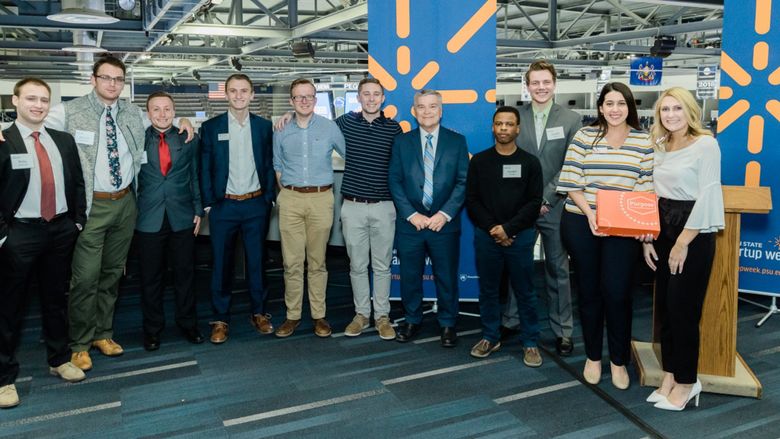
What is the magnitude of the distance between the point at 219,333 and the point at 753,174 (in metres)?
3.44

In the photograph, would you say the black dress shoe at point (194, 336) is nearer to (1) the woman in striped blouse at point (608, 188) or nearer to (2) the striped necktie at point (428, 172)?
(2) the striped necktie at point (428, 172)

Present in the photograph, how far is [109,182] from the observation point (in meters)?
3.17

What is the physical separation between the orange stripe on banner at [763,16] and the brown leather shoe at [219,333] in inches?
144

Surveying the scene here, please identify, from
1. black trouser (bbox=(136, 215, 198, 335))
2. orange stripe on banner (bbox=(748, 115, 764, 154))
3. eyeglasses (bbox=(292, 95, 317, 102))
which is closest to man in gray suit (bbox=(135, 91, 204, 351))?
black trouser (bbox=(136, 215, 198, 335))

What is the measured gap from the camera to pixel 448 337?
3.64 metres

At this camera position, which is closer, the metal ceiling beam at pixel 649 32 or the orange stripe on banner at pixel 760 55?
the orange stripe on banner at pixel 760 55

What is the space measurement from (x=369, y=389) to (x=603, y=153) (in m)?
1.50

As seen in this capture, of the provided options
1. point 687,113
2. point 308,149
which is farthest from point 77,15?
point 687,113

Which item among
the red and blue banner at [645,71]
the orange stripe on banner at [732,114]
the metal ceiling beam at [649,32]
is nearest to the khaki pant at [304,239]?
the orange stripe on banner at [732,114]

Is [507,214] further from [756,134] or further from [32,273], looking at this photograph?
[32,273]

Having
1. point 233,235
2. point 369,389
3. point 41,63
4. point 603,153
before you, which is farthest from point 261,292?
point 41,63

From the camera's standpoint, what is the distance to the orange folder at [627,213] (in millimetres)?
2648

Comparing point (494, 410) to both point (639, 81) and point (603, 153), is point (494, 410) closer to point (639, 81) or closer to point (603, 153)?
point (603, 153)

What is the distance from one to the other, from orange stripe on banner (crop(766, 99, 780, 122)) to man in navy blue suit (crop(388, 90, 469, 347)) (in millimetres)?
2043
